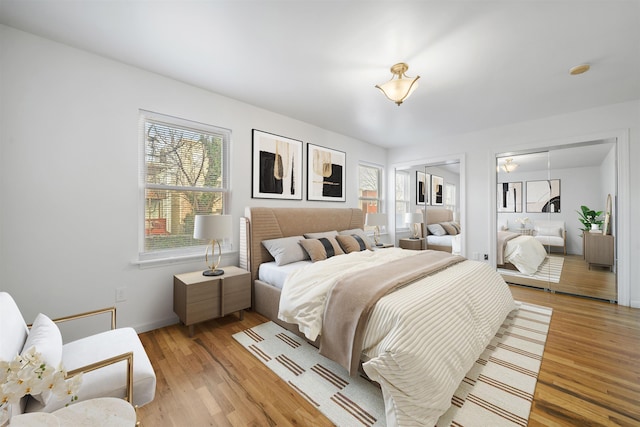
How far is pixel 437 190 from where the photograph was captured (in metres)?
5.16

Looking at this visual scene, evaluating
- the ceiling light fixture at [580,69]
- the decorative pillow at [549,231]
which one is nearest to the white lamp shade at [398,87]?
the ceiling light fixture at [580,69]

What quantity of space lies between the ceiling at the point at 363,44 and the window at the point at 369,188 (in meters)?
2.20

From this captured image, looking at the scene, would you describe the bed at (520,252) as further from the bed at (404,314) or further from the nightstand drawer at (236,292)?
the nightstand drawer at (236,292)

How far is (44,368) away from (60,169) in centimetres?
211

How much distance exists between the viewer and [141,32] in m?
2.03

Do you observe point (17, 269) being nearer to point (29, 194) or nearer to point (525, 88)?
point (29, 194)

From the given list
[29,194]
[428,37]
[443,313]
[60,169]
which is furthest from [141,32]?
[443,313]

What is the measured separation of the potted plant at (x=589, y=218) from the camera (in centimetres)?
360

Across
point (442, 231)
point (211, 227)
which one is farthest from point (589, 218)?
point (211, 227)

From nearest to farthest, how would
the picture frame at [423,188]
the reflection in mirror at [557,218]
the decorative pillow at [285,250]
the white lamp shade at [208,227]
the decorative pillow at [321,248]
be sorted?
the white lamp shade at [208,227] → the decorative pillow at [285,250] → the decorative pillow at [321,248] → the reflection in mirror at [557,218] → the picture frame at [423,188]

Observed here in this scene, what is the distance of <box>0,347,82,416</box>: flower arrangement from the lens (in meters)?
0.77

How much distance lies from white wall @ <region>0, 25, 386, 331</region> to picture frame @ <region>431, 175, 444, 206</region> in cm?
464

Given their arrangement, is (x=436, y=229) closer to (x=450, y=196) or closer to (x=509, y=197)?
(x=450, y=196)

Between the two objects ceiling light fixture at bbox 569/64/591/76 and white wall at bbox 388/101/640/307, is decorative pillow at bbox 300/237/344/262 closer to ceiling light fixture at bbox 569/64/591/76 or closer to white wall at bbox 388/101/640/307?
white wall at bbox 388/101/640/307
